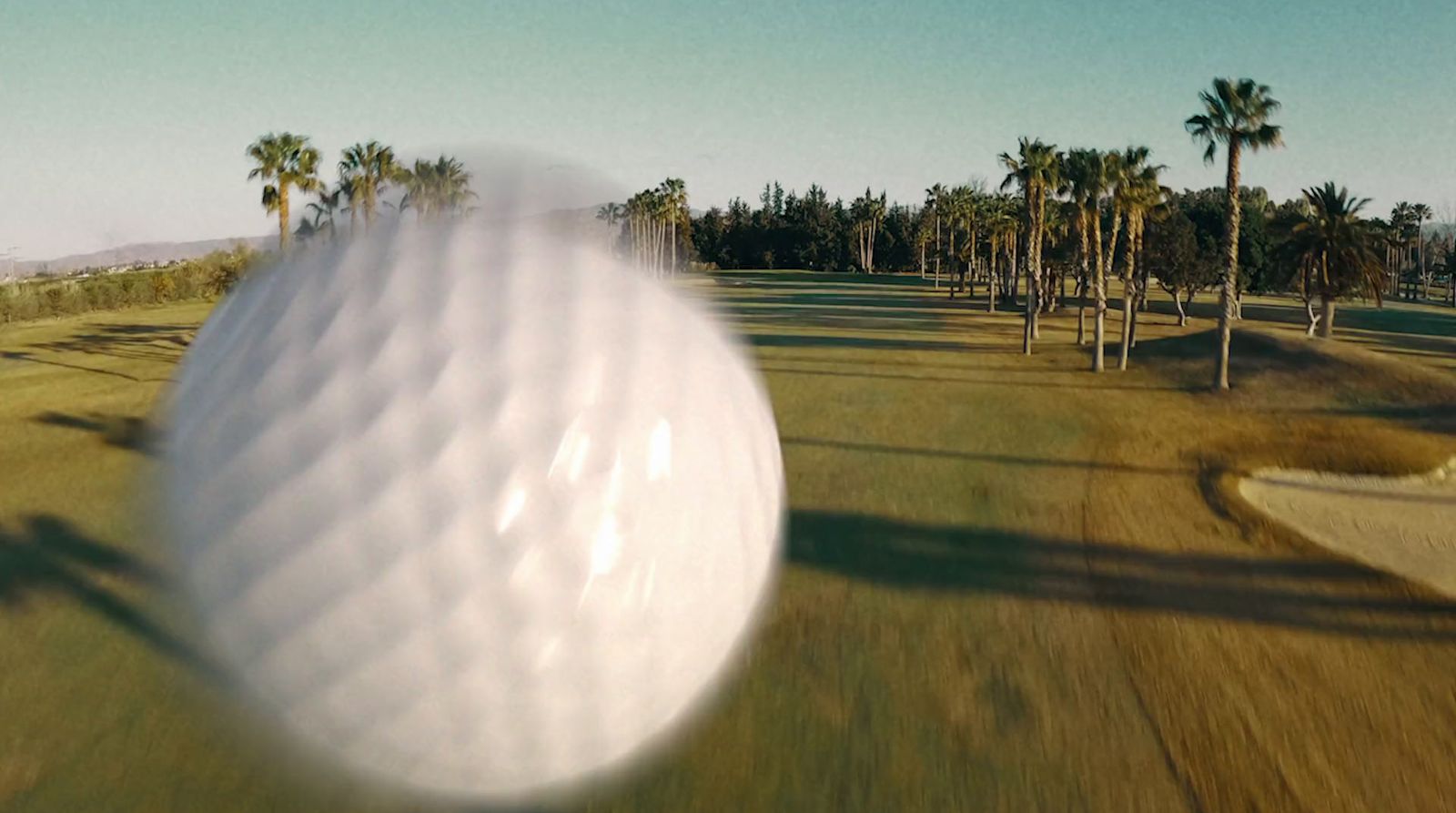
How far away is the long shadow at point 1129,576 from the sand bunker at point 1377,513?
1.07 m

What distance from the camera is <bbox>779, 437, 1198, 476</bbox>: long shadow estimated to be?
18.5 m

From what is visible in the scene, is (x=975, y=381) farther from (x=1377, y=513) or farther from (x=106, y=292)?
(x=106, y=292)

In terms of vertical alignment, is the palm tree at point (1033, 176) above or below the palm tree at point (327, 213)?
above

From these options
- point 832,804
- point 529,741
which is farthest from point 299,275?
point 832,804

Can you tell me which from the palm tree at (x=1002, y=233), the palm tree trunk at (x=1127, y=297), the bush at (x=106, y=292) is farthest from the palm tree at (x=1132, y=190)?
the bush at (x=106, y=292)

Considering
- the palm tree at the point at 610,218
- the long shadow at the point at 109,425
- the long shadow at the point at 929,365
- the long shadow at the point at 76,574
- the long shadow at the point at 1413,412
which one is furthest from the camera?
the long shadow at the point at 929,365

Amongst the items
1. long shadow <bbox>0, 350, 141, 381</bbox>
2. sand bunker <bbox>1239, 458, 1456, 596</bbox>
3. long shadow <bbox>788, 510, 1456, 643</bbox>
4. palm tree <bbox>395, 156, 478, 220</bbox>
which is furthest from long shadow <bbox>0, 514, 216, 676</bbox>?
long shadow <bbox>0, 350, 141, 381</bbox>

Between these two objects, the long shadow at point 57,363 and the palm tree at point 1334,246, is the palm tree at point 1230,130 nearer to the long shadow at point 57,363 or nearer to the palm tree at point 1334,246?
the palm tree at point 1334,246

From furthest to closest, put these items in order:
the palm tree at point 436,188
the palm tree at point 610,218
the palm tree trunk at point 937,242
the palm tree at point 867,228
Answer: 1. the palm tree at point 867,228
2. the palm tree trunk at point 937,242
3. the palm tree at point 610,218
4. the palm tree at point 436,188

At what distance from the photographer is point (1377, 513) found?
16.3 metres

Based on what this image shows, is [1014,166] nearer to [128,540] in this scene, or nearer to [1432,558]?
[1432,558]

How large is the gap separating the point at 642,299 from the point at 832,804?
17.2 ft

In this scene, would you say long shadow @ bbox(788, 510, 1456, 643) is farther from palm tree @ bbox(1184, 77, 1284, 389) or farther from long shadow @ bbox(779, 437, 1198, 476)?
palm tree @ bbox(1184, 77, 1284, 389)

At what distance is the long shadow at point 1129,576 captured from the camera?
1159cm
